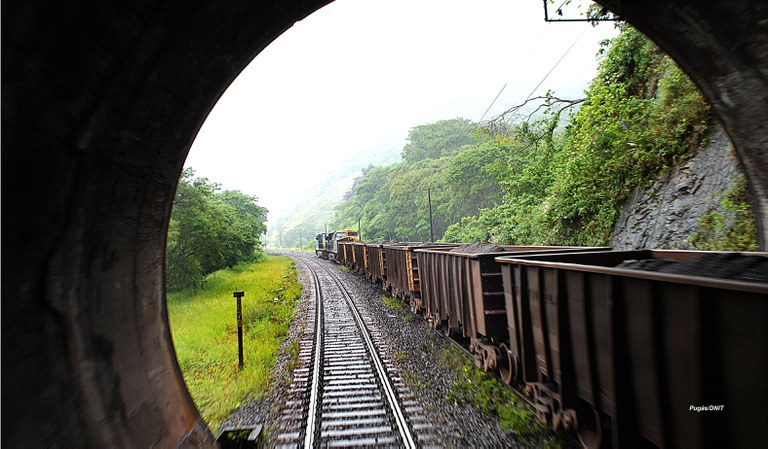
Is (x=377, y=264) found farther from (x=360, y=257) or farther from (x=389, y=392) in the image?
(x=389, y=392)

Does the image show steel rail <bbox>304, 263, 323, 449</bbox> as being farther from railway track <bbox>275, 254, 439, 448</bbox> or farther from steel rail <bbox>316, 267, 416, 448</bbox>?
steel rail <bbox>316, 267, 416, 448</bbox>

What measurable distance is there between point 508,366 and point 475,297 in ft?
3.83

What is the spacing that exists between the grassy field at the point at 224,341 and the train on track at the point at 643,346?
431 cm

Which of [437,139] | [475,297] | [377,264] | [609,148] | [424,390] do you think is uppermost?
[437,139]

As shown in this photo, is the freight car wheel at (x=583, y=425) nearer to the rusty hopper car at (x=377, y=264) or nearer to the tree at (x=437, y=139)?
the rusty hopper car at (x=377, y=264)

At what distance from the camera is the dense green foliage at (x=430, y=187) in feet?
115

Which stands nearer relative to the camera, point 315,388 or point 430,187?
point 315,388

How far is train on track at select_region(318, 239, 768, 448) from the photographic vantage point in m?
2.11

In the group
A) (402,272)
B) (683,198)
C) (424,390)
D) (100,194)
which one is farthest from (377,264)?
(100,194)

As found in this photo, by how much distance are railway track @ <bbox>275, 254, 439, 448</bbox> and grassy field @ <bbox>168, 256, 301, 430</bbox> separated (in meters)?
0.85

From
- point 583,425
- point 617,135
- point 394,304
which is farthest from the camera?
point 394,304

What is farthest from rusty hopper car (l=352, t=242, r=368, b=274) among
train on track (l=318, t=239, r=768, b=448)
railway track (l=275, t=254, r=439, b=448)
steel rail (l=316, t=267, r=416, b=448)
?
train on track (l=318, t=239, r=768, b=448)

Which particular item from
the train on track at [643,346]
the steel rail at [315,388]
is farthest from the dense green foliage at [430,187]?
the train on track at [643,346]

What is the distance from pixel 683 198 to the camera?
923 cm
